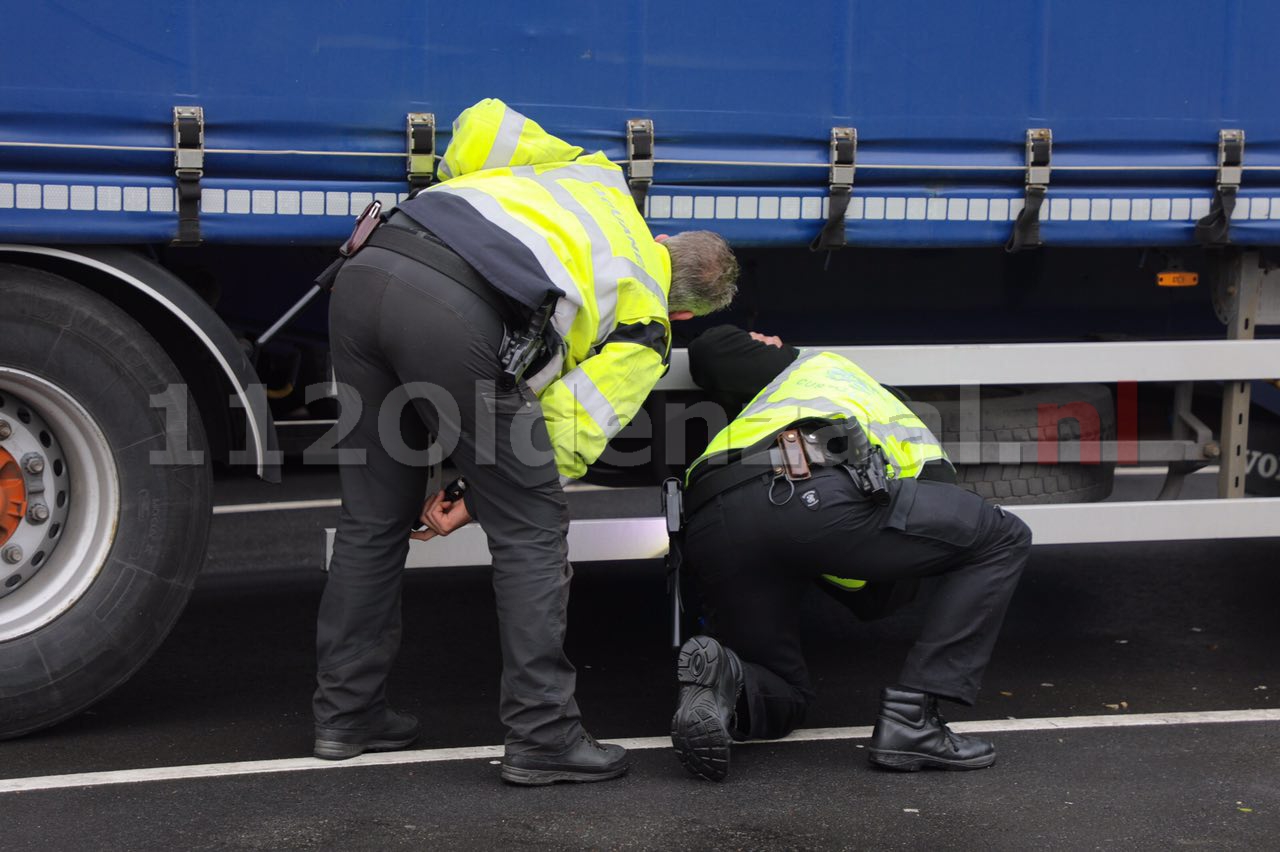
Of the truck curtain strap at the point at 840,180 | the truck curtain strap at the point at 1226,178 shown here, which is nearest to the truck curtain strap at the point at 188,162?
the truck curtain strap at the point at 840,180

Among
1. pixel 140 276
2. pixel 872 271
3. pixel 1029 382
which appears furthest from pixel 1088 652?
pixel 140 276

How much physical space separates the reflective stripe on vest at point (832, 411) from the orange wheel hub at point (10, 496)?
5.67ft

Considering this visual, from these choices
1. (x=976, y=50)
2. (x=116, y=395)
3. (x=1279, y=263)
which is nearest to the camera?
(x=116, y=395)

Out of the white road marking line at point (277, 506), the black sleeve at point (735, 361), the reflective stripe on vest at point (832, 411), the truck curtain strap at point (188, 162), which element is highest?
the truck curtain strap at point (188, 162)

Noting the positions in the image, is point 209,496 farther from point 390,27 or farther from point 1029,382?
point 1029,382

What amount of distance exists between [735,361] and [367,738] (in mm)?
1394

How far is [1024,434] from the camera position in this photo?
4.51m

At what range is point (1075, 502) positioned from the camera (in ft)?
15.0

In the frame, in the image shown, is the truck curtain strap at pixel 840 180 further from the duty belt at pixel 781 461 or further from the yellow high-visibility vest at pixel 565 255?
the duty belt at pixel 781 461

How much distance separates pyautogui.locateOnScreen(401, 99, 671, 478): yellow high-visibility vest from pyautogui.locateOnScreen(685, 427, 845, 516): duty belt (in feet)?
0.98

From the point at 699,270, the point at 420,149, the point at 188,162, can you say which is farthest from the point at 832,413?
the point at 188,162

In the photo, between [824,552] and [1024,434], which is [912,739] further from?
[1024,434]

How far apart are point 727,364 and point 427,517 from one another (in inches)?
35.7

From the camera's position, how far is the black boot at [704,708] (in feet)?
11.4
